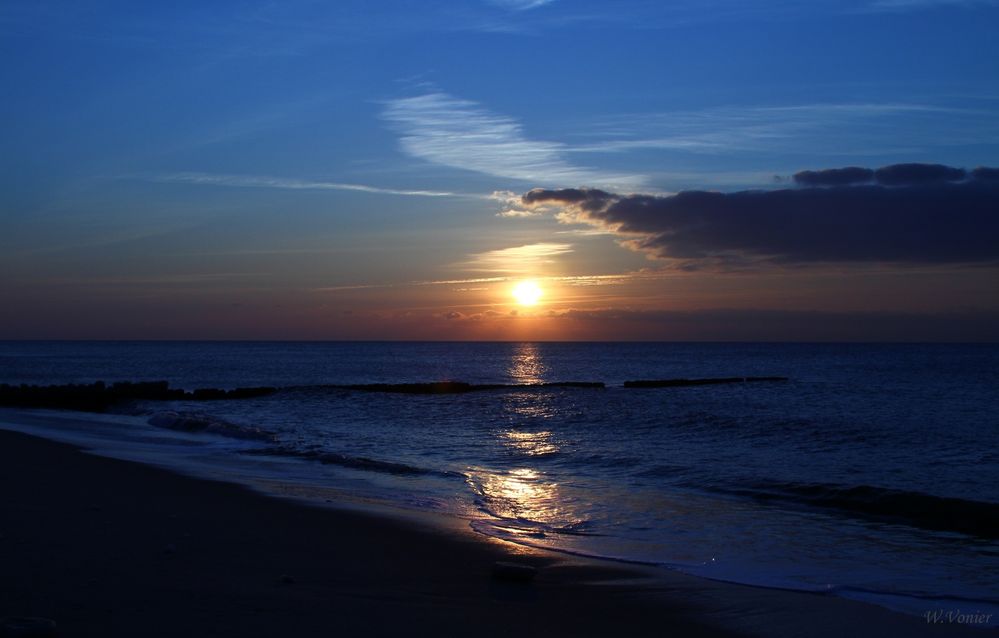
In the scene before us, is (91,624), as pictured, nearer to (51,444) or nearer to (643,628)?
(643,628)

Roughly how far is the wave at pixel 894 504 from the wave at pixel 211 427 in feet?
51.2

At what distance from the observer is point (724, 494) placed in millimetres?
15727

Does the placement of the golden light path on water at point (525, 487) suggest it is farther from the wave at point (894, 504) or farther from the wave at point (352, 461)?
the wave at point (894, 504)

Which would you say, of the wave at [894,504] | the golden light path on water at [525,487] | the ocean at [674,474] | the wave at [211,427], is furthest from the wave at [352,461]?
the wave at [894,504]

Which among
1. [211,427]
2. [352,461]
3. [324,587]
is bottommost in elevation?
[211,427]

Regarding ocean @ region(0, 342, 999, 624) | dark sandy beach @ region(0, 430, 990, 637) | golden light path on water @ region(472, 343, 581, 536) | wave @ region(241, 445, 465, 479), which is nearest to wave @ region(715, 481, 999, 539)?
ocean @ region(0, 342, 999, 624)

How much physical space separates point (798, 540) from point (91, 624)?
9.46 meters

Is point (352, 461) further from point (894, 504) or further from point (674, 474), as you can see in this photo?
point (894, 504)

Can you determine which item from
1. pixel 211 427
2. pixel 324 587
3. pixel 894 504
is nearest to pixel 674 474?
pixel 894 504

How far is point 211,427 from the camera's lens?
1107 inches

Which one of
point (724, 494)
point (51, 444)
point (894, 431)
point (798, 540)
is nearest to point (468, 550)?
point (798, 540)

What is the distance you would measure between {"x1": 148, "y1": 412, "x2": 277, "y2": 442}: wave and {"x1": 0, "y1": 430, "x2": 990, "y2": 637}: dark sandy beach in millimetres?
13994

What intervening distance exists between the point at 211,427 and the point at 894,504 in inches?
862

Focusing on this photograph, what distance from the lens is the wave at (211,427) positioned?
26016 millimetres
